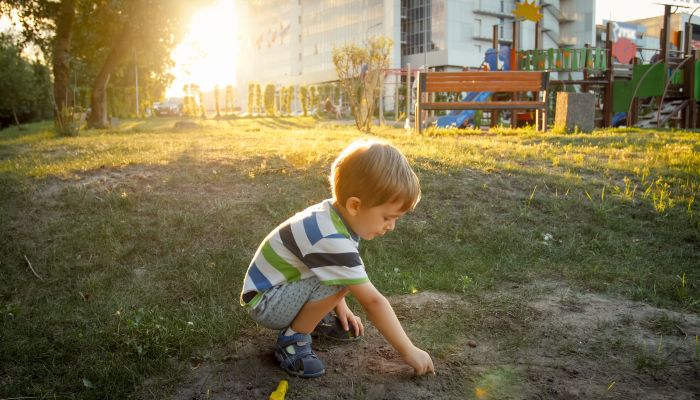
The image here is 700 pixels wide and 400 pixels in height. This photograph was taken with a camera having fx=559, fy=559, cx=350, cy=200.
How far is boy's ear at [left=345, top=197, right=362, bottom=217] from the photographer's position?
2.23 meters

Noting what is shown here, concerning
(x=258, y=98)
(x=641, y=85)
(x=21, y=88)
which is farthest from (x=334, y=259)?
(x=258, y=98)

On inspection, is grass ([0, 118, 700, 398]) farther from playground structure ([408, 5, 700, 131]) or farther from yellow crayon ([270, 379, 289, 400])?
playground structure ([408, 5, 700, 131])

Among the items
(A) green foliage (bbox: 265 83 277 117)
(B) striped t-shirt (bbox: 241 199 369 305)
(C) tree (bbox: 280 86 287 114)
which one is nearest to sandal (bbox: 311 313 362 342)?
(B) striped t-shirt (bbox: 241 199 369 305)

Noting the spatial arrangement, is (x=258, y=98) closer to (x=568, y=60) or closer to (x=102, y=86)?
(x=102, y=86)

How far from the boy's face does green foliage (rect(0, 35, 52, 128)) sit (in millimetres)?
29310

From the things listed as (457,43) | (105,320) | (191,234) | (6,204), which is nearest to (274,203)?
(191,234)

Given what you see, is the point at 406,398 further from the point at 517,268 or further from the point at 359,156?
the point at 517,268

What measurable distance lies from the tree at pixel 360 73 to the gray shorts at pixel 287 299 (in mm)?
10148

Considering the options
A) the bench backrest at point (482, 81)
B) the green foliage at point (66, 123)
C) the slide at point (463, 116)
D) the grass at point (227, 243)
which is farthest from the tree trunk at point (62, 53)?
the slide at point (463, 116)

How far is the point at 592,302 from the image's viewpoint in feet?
10.8

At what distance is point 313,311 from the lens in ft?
8.00

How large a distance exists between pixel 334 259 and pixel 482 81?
992 cm

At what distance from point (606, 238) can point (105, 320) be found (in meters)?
3.59

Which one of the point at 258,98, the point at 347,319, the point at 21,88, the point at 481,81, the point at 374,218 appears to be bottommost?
the point at 347,319
